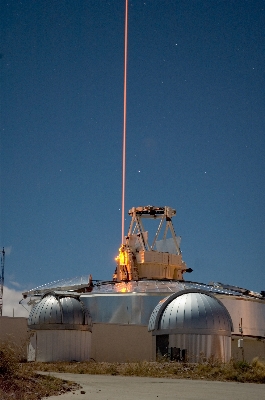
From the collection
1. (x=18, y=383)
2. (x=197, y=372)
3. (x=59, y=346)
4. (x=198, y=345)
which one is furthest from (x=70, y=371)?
(x=18, y=383)

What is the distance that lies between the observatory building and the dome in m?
0.05

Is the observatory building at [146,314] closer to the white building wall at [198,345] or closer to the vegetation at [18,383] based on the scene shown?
the white building wall at [198,345]

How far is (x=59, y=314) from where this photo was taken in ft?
109

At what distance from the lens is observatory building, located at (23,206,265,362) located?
30875mm

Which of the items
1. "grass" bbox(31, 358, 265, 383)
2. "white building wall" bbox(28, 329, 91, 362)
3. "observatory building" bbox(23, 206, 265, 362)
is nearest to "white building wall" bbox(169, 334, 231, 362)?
"observatory building" bbox(23, 206, 265, 362)

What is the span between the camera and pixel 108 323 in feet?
137

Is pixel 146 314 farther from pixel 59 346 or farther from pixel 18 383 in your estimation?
pixel 18 383

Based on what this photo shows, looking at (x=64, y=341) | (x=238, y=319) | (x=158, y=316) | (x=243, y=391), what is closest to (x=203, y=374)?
(x=243, y=391)

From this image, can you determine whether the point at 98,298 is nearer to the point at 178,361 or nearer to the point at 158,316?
the point at 158,316

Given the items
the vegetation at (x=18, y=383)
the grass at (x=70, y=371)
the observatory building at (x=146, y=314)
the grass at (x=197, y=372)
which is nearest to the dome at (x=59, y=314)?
the observatory building at (x=146, y=314)

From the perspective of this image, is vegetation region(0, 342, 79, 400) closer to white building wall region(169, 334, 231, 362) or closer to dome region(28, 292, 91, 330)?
white building wall region(169, 334, 231, 362)

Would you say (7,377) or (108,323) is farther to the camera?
(108,323)

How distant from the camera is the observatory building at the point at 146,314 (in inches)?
1216

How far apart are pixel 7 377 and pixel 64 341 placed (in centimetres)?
1971
